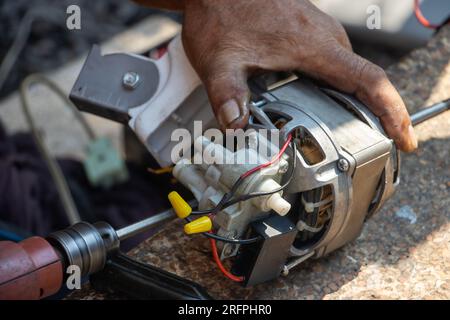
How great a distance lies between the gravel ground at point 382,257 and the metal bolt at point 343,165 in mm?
282

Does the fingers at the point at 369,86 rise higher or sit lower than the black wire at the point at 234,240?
higher

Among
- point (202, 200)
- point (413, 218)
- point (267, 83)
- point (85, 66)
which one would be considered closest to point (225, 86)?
point (267, 83)

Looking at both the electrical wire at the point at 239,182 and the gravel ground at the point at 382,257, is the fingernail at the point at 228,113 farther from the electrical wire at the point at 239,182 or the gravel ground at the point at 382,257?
the gravel ground at the point at 382,257

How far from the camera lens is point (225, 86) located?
1.23m

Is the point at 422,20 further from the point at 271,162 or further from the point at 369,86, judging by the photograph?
the point at 271,162

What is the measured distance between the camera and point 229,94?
122 cm

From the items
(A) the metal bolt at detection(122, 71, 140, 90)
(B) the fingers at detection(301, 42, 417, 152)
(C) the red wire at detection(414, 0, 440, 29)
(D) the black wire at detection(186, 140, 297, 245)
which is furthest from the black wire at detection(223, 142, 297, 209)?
(C) the red wire at detection(414, 0, 440, 29)

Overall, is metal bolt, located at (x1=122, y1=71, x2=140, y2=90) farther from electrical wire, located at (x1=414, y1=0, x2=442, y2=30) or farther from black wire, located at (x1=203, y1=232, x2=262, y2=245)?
electrical wire, located at (x1=414, y1=0, x2=442, y2=30)

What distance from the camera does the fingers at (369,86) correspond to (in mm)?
1244

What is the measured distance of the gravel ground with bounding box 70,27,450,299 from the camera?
1253 millimetres

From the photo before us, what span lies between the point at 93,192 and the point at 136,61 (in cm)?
79

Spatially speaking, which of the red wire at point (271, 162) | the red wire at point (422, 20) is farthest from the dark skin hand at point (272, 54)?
the red wire at point (422, 20)

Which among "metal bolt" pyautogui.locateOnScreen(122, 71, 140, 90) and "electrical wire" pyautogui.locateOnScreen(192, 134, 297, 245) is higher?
"metal bolt" pyautogui.locateOnScreen(122, 71, 140, 90)

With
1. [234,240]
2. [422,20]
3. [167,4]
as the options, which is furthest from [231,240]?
[422,20]
